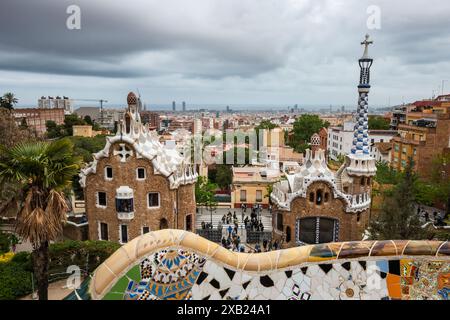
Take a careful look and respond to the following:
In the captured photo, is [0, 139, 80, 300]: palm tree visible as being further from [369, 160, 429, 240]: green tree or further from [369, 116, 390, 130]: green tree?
[369, 116, 390, 130]: green tree

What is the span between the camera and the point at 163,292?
4949mm

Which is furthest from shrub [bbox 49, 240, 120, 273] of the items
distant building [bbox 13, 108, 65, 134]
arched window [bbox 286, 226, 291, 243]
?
distant building [bbox 13, 108, 65, 134]

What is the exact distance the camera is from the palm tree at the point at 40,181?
752 centimetres

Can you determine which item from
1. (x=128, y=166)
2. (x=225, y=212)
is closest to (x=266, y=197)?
(x=225, y=212)

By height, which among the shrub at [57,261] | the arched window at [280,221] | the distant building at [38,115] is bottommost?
the arched window at [280,221]

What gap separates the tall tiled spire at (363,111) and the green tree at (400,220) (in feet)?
14.2

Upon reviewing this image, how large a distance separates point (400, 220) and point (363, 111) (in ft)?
23.9

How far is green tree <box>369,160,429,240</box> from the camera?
15.5 metres

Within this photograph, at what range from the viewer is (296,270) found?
5.20 meters

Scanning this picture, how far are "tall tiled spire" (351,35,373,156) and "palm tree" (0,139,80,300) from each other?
55.1ft

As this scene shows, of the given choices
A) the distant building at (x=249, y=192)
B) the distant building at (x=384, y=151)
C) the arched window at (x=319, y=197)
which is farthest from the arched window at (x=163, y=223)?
the distant building at (x=384, y=151)

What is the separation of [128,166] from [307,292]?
573 inches

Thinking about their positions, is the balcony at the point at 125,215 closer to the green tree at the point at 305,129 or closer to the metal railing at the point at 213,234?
the metal railing at the point at 213,234
